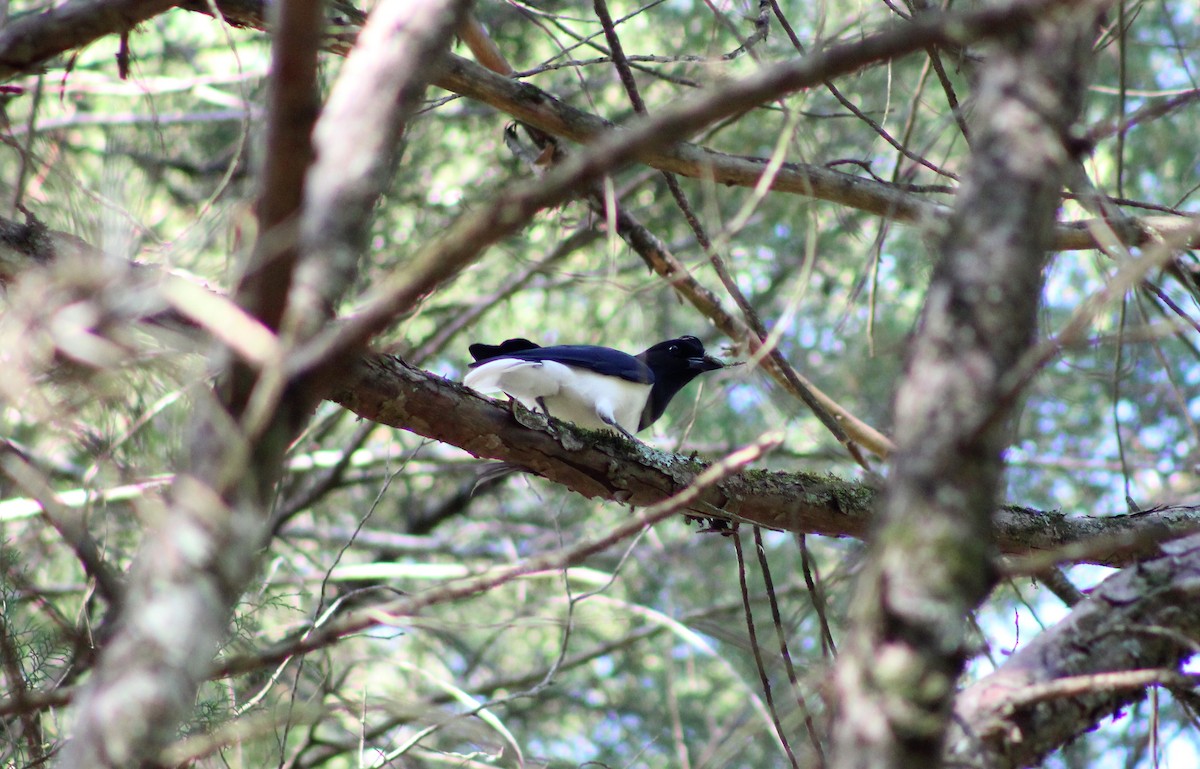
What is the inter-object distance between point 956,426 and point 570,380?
4858mm

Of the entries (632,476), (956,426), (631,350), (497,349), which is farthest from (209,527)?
(631,350)

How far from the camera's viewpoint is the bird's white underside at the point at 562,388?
6008mm

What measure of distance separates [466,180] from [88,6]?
594cm

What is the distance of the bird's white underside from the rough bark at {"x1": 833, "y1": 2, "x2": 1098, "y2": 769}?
4601 millimetres

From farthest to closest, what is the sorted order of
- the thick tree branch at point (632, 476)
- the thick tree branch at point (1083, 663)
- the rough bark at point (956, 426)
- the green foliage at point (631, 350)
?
the green foliage at point (631, 350), the thick tree branch at point (632, 476), the thick tree branch at point (1083, 663), the rough bark at point (956, 426)

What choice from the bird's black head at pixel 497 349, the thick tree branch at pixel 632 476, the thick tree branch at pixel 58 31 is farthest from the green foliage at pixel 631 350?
the thick tree branch at pixel 58 31

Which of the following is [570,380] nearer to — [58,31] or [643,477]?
[643,477]

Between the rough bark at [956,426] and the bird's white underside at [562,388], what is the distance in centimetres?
460

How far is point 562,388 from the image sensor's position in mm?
6234

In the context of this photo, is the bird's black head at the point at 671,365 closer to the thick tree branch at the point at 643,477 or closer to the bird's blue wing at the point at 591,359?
the bird's blue wing at the point at 591,359

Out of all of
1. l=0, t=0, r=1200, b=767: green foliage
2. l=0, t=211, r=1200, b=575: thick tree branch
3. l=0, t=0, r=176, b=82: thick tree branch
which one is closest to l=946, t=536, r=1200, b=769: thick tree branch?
l=0, t=211, r=1200, b=575: thick tree branch

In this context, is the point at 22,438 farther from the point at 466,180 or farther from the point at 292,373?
the point at 292,373

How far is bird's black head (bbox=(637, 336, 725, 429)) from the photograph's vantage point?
7.09 m

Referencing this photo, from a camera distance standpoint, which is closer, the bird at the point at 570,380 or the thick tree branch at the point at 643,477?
the thick tree branch at the point at 643,477
